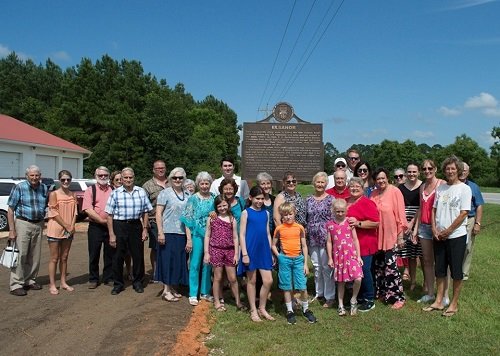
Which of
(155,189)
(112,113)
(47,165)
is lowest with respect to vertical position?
(155,189)

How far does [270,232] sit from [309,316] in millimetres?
1192

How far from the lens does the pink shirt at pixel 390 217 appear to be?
5.72 meters

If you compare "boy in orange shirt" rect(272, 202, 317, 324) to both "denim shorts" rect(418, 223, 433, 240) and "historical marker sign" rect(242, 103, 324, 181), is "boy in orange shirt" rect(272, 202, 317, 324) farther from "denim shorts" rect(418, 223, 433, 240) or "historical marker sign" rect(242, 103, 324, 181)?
"historical marker sign" rect(242, 103, 324, 181)

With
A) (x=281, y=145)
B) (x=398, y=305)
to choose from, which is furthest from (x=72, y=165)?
(x=398, y=305)

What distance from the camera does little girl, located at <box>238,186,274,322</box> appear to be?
535 cm

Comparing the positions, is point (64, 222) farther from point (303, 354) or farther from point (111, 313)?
point (303, 354)

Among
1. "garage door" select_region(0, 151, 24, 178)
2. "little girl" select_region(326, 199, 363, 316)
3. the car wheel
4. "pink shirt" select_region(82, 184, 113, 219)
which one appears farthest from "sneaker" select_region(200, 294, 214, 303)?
"garage door" select_region(0, 151, 24, 178)

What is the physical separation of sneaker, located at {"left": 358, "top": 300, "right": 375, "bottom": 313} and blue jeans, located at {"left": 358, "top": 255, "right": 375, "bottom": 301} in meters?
0.05

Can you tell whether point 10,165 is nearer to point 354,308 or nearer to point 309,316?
point 309,316

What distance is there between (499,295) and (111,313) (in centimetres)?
529

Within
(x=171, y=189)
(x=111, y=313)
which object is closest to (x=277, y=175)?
(x=171, y=189)

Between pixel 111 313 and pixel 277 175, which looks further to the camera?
pixel 277 175

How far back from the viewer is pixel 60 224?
6.45 meters

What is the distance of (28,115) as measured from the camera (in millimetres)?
44844
